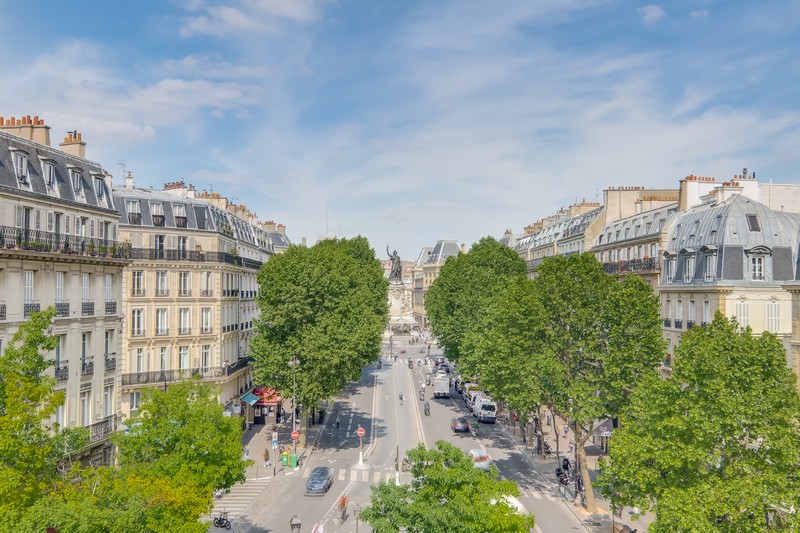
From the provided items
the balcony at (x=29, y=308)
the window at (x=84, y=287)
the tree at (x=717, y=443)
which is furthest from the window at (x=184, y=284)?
the tree at (x=717, y=443)

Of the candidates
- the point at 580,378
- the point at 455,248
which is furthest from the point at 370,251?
the point at 455,248

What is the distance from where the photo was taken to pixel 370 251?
94312 mm

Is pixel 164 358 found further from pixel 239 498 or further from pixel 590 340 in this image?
pixel 590 340

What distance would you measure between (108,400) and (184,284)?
18.7 meters

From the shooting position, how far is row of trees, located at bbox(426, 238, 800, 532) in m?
21.4

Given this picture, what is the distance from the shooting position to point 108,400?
108 ft

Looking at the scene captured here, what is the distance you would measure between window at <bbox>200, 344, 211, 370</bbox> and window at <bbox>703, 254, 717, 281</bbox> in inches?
1416

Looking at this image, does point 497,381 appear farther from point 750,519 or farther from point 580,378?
point 750,519

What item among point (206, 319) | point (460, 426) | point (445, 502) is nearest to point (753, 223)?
point (460, 426)

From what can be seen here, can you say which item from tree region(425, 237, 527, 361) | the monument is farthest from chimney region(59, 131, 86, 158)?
the monument

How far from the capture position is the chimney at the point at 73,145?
35219 mm

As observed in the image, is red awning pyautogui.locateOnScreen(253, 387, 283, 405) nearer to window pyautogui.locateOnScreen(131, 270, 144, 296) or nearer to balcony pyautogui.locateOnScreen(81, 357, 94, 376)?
window pyautogui.locateOnScreen(131, 270, 144, 296)

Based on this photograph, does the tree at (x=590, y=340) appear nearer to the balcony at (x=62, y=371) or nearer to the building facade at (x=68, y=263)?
the building facade at (x=68, y=263)

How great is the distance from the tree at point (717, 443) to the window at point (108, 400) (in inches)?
896
